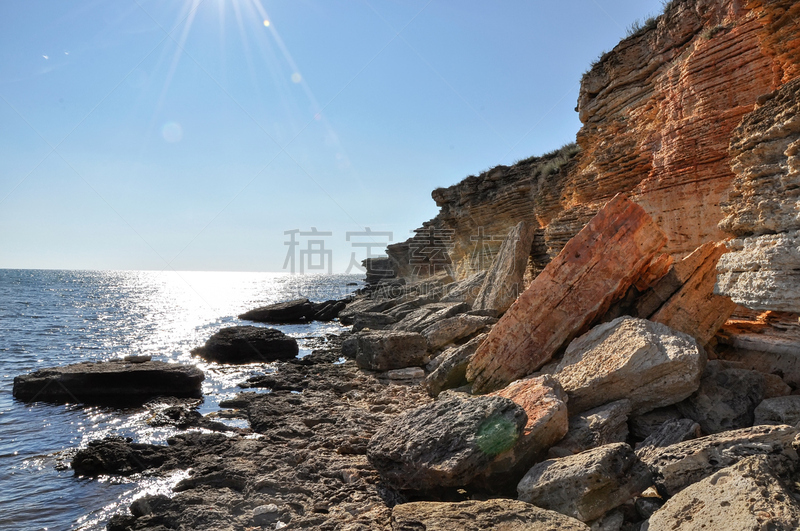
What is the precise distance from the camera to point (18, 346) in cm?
2103

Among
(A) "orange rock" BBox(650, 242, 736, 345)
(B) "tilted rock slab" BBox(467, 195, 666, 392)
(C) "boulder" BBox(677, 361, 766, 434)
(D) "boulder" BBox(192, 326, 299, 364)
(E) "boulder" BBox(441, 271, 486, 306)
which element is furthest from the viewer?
(D) "boulder" BBox(192, 326, 299, 364)

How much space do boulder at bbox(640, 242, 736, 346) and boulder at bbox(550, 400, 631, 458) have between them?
1.99 meters

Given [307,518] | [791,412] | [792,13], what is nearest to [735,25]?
[792,13]

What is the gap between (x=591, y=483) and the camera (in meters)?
3.61

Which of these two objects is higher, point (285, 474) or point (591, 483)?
point (591, 483)

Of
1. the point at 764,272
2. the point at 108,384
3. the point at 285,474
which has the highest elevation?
the point at 764,272

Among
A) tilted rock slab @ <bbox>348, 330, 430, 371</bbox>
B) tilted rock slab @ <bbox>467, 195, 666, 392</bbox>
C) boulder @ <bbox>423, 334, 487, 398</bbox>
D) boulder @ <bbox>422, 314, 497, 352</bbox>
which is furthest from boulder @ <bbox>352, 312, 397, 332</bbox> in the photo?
tilted rock slab @ <bbox>467, 195, 666, 392</bbox>

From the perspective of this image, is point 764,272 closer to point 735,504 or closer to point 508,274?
point 735,504

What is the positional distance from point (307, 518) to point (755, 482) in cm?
377

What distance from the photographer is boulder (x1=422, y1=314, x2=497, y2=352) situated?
432 inches

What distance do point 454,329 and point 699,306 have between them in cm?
588

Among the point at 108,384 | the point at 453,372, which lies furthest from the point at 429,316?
the point at 108,384

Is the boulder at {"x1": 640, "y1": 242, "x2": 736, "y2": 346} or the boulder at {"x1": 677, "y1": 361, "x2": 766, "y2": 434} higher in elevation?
the boulder at {"x1": 640, "y1": 242, "x2": 736, "y2": 346}

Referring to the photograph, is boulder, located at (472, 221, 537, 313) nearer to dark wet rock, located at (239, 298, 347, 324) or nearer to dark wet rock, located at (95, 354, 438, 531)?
dark wet rock, located at (95, 354, 438, 531)
